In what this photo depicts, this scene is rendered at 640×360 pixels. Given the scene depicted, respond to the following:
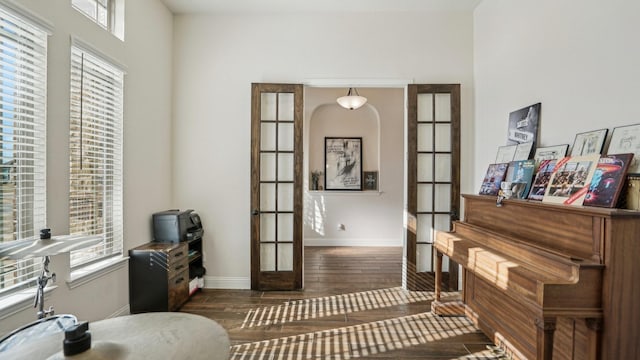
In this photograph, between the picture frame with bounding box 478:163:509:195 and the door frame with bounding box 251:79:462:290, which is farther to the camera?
the door frame with bounding box 251:79:462:290

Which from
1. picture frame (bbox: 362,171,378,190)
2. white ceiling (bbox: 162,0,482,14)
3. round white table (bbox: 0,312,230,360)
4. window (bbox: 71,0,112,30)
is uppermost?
white ceiling (bbox: 162,0,482,14)

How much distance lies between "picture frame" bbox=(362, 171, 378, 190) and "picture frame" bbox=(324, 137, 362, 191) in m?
0.14

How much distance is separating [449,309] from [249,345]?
1.83 metres

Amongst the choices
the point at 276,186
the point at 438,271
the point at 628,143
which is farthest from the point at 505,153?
the point at 276,186

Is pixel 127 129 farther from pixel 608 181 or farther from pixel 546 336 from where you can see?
pixel 608 181

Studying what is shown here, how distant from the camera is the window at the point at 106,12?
2392 millimetres

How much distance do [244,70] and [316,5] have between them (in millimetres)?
1076

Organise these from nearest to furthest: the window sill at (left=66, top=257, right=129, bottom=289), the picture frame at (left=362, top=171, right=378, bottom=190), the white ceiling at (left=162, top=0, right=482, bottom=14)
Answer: the window sill at (left=66, top=257, right=129, bottom=289), the white ceiling at (left=162, top=0, right=482, bottom=14), the picture frame at (left=362, top=171, right=378, bottom=190)

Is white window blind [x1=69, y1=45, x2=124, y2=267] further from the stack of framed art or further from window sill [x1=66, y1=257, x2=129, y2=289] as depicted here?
the stack of framed art

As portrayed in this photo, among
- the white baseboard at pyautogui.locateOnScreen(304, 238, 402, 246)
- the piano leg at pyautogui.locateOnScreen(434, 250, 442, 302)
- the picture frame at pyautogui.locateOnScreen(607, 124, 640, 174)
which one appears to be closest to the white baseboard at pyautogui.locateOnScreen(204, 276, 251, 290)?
the piano leg at pyautogui.locateOnScreen(434, 250, 442, 302)

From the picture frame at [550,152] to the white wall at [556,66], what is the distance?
0.07 m

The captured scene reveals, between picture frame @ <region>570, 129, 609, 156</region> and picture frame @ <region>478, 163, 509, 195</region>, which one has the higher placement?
picture frame @ <region>570, 129, 609, 156</region>

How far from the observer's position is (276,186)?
3.47m

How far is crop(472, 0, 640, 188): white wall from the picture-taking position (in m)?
1.70
